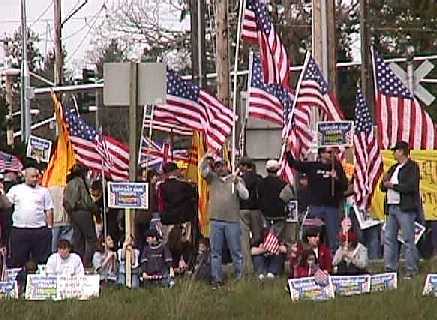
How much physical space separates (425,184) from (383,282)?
6.06 metres

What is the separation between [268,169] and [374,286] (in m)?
3.87

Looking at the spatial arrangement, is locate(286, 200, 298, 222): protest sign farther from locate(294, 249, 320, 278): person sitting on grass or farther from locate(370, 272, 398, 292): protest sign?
locate(370, 272, 398, 292): protest sign

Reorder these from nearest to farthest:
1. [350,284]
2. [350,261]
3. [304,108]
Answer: [350,284]
[350,261]
[304,108]

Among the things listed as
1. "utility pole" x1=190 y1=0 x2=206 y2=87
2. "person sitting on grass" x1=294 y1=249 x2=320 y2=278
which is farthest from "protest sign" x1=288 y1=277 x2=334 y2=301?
"utility pole" x1=190 y1=0 x2=206 y2=87

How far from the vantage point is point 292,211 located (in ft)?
61.6

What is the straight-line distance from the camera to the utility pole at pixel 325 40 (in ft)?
82.3

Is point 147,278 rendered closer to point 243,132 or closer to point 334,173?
point 334,173

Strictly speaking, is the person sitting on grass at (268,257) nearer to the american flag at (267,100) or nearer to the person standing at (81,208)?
the american flag at (267,100)

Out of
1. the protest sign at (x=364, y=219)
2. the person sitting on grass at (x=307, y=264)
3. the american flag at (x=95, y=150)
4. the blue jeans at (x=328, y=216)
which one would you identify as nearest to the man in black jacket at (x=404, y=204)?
the blue jeans at (x=328, y=216)

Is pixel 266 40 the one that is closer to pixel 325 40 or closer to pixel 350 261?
Result: pixel 350 261

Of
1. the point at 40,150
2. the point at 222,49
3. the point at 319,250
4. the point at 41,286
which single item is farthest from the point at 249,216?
the point at 222,49

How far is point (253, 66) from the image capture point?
19891mm

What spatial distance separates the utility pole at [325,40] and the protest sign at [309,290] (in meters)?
10.7

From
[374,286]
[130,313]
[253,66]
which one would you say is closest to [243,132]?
[253,66]
